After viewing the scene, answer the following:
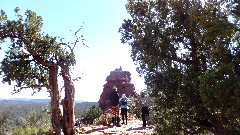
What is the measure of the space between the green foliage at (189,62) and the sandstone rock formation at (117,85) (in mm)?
47590

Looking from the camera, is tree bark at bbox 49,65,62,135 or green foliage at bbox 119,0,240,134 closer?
green foliage at bbox 119,0,240,134

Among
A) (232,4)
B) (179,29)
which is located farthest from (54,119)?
(232,4)

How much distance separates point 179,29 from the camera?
11977 mm

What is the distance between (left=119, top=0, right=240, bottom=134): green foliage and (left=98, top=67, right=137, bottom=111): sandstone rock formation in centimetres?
4759

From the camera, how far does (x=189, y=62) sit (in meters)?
11.9

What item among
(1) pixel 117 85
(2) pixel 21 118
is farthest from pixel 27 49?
(1) pixel 117 85

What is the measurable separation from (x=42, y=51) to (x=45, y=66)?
1.11 metres

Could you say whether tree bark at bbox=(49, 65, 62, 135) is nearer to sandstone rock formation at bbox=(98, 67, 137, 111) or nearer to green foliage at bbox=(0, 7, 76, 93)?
green foliage at bbox=(0, 7, 76, 93)

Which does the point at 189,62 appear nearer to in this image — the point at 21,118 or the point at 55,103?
the point at 55,103

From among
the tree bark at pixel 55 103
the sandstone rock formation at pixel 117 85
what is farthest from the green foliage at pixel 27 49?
the sandstone rock formation at pixel 117 85

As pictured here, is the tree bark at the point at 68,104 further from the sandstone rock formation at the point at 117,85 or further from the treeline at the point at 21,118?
the sandstone rock formation at the point at 117,85

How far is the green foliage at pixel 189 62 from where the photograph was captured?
29.5 ft

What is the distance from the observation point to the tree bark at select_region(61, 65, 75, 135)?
1645cm

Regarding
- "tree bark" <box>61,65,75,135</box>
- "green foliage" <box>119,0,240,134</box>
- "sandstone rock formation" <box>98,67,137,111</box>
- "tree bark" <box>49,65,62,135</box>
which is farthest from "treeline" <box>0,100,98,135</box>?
"sandstone rock formation" <box>98,67,137,111</box>
